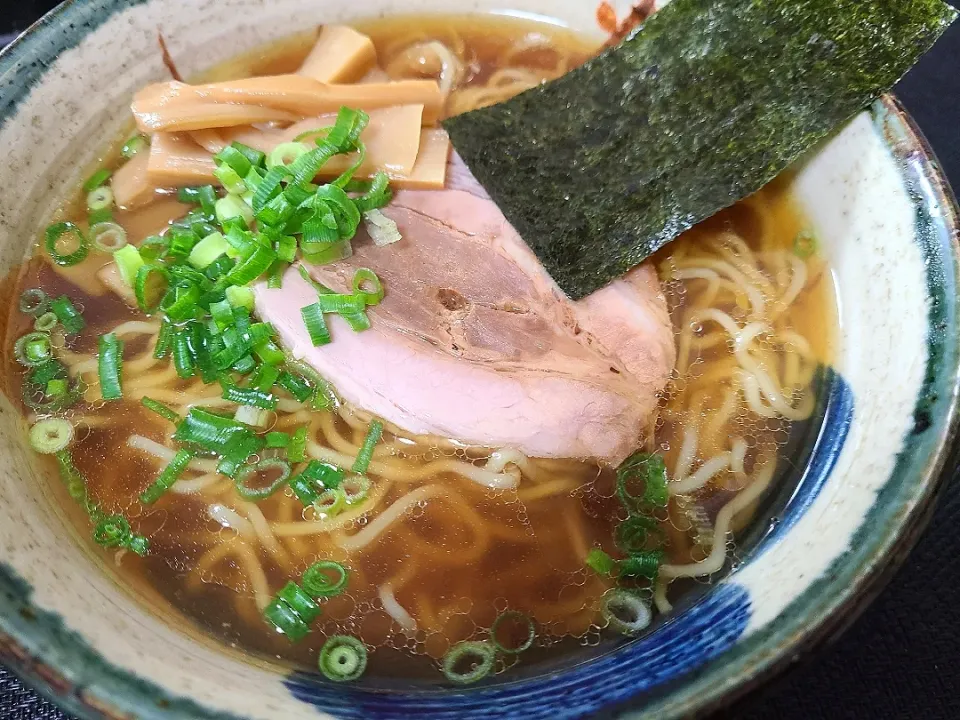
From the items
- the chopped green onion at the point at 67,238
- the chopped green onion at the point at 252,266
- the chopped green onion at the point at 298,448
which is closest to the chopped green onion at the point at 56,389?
the chopped green onion at the point at 67,238

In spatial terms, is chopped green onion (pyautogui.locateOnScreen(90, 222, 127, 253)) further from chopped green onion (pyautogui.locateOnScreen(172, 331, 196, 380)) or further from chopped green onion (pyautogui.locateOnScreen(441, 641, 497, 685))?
chopped green onion (pyautogui.locateOnScreen(441, 641, 497, 685))

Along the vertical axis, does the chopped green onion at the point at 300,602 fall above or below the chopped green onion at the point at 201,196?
below

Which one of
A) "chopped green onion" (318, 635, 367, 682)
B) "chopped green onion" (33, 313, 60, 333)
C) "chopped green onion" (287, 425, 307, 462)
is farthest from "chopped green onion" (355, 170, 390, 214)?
"chopped green onion" (318, 635, 367, 682)

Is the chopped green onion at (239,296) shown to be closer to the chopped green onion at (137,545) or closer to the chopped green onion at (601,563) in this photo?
the chopped green onion at (137,545)

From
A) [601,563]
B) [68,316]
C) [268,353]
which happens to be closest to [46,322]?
[68,316]

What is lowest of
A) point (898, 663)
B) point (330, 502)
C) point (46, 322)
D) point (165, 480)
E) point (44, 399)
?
point (898, 663)

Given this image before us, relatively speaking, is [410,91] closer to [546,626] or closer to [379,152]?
[379,152]

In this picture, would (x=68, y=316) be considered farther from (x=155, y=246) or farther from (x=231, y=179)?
(x=231, y=179)
